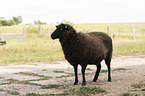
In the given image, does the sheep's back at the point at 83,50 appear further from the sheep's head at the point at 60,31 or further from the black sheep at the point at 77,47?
→ the sheep's head at the point at 60,31

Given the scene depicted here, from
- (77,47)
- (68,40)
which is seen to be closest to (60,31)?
(68,40)

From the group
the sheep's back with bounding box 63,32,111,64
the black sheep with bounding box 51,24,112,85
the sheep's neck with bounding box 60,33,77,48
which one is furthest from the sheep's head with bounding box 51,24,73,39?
the sheep's back with bounding box 63,32,111,64

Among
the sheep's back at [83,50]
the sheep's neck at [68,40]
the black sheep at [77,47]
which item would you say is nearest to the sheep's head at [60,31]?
the black sheep at [77,47]

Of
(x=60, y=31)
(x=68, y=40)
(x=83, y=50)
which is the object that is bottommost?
(x=83, y=50)

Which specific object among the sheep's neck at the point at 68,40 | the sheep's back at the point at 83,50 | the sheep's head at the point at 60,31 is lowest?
the sheep's back at the point at 83,50

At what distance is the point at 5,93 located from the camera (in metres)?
6.55

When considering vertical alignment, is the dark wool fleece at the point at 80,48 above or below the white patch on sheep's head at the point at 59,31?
below

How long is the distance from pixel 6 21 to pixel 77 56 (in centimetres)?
6322

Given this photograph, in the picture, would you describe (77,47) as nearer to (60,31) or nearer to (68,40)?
(68,40)

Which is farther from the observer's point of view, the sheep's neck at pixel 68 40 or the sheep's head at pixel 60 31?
the sheep's neck at pixel 68 40

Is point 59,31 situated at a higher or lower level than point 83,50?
higher

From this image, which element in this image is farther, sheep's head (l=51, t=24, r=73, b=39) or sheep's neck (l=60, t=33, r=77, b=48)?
sheep's neck (l=60, t=33, r=77, b=48)

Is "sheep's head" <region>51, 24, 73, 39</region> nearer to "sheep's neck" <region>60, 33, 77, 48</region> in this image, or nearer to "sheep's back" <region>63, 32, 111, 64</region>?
"sheep's neck" <region>60, 33, 77, 48</region>

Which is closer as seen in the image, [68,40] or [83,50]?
[83,50]
